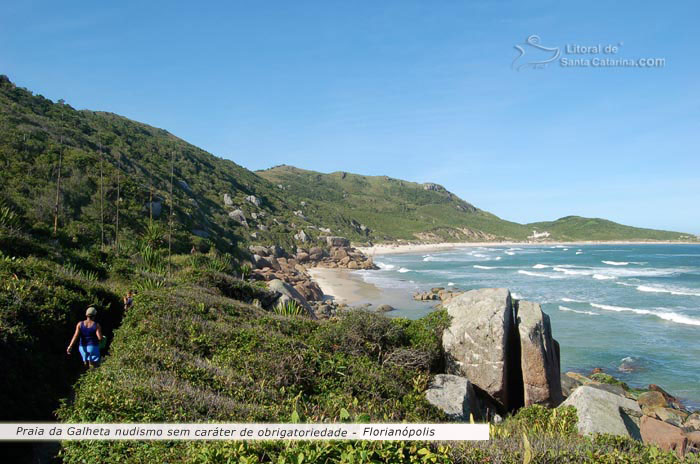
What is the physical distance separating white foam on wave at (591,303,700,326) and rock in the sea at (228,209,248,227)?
4156cm

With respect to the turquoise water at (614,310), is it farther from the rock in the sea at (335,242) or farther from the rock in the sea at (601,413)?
the rock in the sea at (335,242)

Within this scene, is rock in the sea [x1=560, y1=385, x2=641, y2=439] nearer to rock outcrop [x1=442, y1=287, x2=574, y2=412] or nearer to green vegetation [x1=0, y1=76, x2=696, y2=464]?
green vegetation [x1=0, y1=76, x2=696, y2=464]

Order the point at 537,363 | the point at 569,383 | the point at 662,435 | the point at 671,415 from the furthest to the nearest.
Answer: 1. the point at 569,383
2. the point at 671,415
3. the point at 537,363
4. the point at 662,435

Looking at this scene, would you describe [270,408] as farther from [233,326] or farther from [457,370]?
[457,370]

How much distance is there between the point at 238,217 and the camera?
181ft

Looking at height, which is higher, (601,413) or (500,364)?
(500,364)

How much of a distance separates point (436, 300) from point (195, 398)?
1279 inches

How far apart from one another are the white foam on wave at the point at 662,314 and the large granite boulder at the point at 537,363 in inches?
966

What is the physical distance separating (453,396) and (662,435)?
176 inches

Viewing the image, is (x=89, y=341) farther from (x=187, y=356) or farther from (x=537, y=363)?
(x=537, y=363)

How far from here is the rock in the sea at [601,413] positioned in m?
7.65

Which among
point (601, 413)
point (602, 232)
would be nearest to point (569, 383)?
point (601, 413)

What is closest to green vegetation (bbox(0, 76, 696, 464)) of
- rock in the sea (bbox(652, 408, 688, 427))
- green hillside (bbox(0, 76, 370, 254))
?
green hillside (bbox(0, 76, 370, 254))

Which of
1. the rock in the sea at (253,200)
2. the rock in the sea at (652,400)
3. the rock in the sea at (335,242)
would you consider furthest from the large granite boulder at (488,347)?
the rock in the sea at (253,200)
